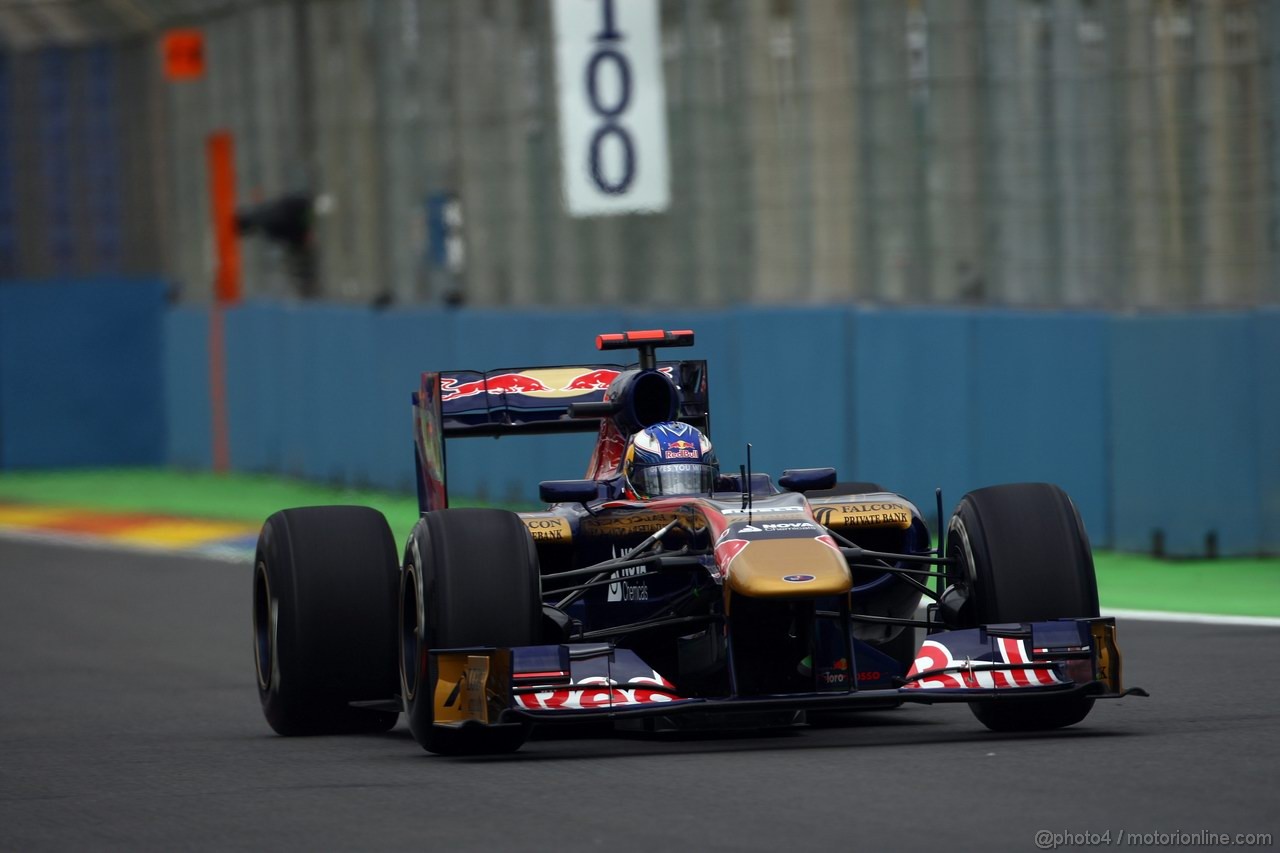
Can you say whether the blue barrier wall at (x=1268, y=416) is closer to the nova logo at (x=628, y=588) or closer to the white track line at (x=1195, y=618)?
the white track line at (x=1195, y=618)

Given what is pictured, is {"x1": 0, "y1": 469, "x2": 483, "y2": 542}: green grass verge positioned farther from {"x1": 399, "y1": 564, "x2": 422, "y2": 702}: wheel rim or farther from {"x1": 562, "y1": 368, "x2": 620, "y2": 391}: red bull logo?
{"x1": 399, "y1": 564, "x2": 422, "y2": 702}: wheel rim

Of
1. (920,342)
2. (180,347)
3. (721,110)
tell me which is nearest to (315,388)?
(180,347)

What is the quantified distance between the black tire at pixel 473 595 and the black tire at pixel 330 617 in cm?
100

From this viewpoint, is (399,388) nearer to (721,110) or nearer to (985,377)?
(721,110)

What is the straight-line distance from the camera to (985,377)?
17062 mm

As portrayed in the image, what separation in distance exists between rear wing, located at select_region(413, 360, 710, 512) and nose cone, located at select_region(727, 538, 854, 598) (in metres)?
2.35

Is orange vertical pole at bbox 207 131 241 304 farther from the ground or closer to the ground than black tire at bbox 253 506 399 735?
farther from the ground

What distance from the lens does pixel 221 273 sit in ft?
93.8

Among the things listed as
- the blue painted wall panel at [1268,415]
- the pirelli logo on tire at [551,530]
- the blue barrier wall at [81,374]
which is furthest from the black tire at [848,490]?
the blue barrier wall at [81,374]

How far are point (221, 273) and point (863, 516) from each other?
19.5 metres

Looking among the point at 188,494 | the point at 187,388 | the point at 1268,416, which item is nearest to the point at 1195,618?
the point at 1268,416

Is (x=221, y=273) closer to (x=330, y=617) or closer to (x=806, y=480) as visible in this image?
(x=330, y=617)

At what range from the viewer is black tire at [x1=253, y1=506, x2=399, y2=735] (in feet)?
34.1

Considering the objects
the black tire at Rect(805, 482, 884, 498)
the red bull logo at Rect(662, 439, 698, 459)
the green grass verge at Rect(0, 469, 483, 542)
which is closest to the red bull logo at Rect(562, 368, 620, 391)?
the black tire at Rect(805, 482, 884, 498)
